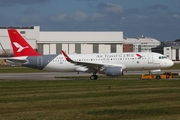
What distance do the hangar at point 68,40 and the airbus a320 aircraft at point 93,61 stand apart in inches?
3475

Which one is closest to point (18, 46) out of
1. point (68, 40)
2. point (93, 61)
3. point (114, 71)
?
point (93, 61)

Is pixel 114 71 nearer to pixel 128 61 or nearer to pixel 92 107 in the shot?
pixel 128 61

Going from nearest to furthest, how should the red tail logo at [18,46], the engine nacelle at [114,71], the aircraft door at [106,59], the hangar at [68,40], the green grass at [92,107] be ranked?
1. the green grass at [92,107]
2. the engine nacelle at [114,71]
3. the aircraft door at [106,59]
4. the red tail logo at [18,46]
5. the hangar at [68,40]

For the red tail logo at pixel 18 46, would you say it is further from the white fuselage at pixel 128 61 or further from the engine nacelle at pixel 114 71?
the engine nacelle at pixel 114 71

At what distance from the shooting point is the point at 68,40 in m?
148

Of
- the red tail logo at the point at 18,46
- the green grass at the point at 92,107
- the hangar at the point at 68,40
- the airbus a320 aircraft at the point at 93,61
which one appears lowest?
the green grass at the point at 92,107

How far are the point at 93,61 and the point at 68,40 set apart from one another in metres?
92.4

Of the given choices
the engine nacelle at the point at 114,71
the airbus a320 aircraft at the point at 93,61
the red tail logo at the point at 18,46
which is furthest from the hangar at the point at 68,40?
the engine nacelle at the point at 114,71

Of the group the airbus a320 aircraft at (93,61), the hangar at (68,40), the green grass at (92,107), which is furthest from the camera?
the hangar at (68,40)

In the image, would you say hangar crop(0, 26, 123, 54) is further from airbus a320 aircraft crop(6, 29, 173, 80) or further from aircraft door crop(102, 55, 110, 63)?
aircraft door crop(102, 55, 110, 63)

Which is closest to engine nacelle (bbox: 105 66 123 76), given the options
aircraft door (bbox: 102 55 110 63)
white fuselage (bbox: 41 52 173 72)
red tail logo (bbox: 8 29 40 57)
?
white fuselage (bbox: 41 52 173 72)

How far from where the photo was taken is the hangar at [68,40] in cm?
14612

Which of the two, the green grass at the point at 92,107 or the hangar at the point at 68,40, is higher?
the hangar at the point at 68,40

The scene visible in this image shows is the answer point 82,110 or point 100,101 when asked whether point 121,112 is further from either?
point 100,101
